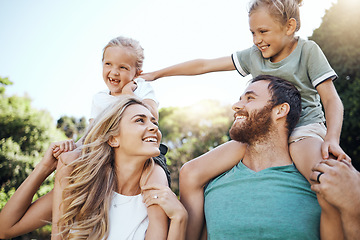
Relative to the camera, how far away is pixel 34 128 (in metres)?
13.5

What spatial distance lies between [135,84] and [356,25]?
33.7 feet

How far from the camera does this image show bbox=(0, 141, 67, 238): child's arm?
2.83 metres

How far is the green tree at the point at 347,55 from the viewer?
34.4 ft

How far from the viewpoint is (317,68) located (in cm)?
293

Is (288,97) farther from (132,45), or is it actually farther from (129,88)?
(132,45)

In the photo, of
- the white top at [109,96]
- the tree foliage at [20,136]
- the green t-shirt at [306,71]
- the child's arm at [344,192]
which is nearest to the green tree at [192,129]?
the tree foliage at [20,136]

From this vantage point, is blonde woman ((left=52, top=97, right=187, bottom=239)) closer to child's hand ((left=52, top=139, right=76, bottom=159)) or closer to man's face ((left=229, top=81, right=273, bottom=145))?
child's hand ((left=52, top=139, right=76, bottom=159))

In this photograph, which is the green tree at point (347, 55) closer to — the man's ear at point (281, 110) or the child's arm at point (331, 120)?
the child's arm at point (331, 120)

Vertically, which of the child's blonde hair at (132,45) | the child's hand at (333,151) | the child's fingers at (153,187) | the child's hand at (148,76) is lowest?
the child's fingers at (153,187)

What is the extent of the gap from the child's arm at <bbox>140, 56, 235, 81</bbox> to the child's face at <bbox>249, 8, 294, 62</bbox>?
0.47m

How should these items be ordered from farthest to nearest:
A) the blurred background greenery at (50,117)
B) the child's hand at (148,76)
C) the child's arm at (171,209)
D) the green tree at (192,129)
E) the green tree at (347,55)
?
the green tree at (192,129), the blurred background greenery at (50,117), the green tree at (347,55), the child's hand at (148,76), the child's arm at (171,209)

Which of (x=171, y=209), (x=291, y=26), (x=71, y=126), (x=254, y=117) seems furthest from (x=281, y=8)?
(x=71, y=126)

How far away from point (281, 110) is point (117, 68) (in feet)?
5.93

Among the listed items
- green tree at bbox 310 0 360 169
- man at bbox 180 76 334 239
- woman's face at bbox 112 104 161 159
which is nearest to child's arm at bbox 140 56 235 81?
man at bbox 180 76 334 239
